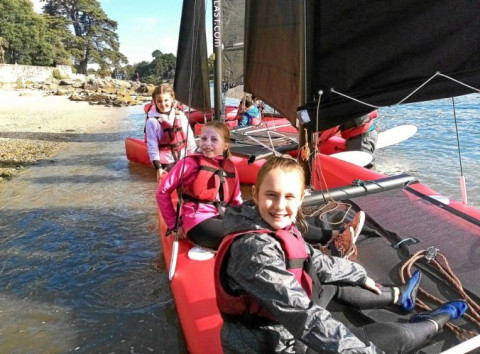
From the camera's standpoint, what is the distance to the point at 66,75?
3675 centimetres

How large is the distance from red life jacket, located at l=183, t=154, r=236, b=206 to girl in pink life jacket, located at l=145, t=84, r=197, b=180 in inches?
53.2

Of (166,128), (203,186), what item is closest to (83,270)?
(203,186)

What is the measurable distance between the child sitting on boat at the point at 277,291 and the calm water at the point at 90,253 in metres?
1.08

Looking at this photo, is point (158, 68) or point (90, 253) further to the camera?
point (158, 68)

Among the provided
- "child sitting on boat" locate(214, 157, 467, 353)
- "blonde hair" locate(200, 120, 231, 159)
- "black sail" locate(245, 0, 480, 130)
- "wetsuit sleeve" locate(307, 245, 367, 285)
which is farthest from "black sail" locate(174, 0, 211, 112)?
"child sitting on boat" locate(214, 157, 467, 353)

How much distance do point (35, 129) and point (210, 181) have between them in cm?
984

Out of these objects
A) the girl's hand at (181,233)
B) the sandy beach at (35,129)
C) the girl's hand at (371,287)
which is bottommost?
the sandy beach at (35,129)

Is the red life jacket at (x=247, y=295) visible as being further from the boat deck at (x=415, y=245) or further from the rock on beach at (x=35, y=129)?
the rock on beach at (x=35, y=129)

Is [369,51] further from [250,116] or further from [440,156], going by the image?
[440,156]

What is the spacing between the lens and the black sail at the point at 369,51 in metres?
1.75

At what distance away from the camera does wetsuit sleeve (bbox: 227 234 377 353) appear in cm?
131

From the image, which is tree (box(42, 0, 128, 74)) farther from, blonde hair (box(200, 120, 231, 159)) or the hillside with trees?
blonde hair (box(200, 120, 231, 159))

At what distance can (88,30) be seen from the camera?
4947 centimetres

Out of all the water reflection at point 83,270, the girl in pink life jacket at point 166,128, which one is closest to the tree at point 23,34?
the water reflection at point 83,270
